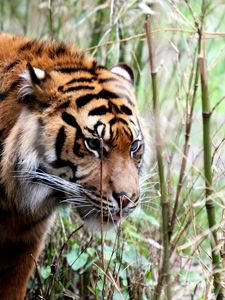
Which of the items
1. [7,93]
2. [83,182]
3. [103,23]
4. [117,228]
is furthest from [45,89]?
[103,23]

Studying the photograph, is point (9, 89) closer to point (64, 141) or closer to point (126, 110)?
point (64, 141)

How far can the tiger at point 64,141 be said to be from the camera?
12.9ft

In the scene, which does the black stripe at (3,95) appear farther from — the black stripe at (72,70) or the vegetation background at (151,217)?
the vegetation background at (151,217)

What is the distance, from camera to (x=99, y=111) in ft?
13.3

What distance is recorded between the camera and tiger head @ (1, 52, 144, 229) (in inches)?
153

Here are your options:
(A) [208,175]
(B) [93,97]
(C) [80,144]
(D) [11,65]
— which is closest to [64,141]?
(C) [80,144]

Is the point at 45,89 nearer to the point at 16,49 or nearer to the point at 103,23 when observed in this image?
the point at 16,49

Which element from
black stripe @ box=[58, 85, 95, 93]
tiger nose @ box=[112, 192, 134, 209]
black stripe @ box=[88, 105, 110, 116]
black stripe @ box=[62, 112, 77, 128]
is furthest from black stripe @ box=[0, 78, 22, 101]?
tiger nose @ box=[112, 192, 134, 209]

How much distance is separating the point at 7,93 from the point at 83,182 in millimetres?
658

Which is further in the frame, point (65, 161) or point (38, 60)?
point (38, 60)

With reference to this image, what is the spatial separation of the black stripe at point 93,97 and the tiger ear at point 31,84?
0.74ft

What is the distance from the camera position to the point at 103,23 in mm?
6484

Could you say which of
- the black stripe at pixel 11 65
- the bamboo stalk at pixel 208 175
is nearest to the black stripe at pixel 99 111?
the black stripe at pixel 11 65

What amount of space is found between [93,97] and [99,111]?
12 cm
